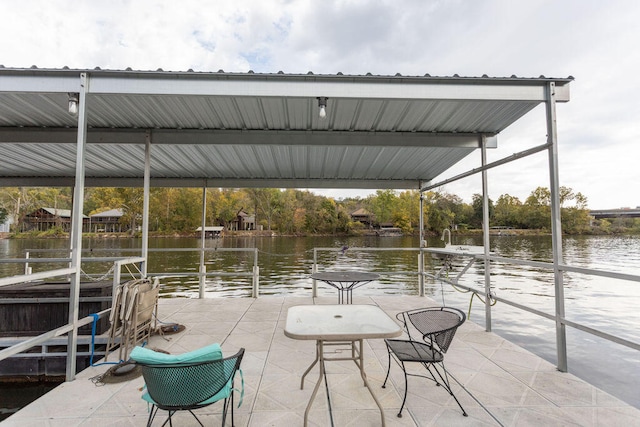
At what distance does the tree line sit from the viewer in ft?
125

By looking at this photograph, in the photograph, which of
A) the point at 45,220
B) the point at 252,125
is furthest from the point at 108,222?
the point at 252,125

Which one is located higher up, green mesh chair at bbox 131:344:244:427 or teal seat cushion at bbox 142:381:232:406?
green mesh chair at bbox 131:344:244:427

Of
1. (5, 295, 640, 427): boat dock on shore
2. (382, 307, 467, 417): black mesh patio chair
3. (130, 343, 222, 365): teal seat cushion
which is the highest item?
(130, 343, 222, 365): teal seat cushion

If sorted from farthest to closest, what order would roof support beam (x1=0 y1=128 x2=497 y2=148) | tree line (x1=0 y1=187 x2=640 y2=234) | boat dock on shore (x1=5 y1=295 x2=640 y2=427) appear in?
tree line (x1=0 y1=187 x2=640 y2=234) < roof support beam (x1=0 y1=128 x2=497 y2=148) < boat dock on shore (x1=5 y1=295 x2=640 y2=427)

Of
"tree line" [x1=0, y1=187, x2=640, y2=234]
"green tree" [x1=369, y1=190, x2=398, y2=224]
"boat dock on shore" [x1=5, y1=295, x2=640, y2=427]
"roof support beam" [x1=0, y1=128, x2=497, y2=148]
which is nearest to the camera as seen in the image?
"boat dock on shore" [x1=5, y1=295, x2=640, y2=427]

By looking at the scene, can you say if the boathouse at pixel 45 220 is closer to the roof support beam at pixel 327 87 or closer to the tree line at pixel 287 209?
the tree line at pixel 287 209

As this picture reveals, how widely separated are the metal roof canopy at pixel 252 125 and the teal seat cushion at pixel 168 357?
84.0 inches

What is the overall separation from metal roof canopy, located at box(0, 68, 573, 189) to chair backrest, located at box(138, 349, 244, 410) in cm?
221

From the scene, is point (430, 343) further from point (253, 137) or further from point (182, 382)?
point (253, 137)

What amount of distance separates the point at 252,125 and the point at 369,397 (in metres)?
3.16

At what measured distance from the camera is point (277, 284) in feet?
35.9

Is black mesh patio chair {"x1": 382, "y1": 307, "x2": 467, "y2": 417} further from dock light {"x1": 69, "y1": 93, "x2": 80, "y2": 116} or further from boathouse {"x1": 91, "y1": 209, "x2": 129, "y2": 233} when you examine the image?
boathouse {"x1": 91, "y1": 209, "x2": 129, "y2": 233}

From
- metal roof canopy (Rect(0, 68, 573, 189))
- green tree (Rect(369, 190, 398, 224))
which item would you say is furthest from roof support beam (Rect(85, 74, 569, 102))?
green tree (Rect(369, 190, 398, 224))

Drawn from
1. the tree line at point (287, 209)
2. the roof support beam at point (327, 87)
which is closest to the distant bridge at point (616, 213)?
the tree line at point (287, 209)
